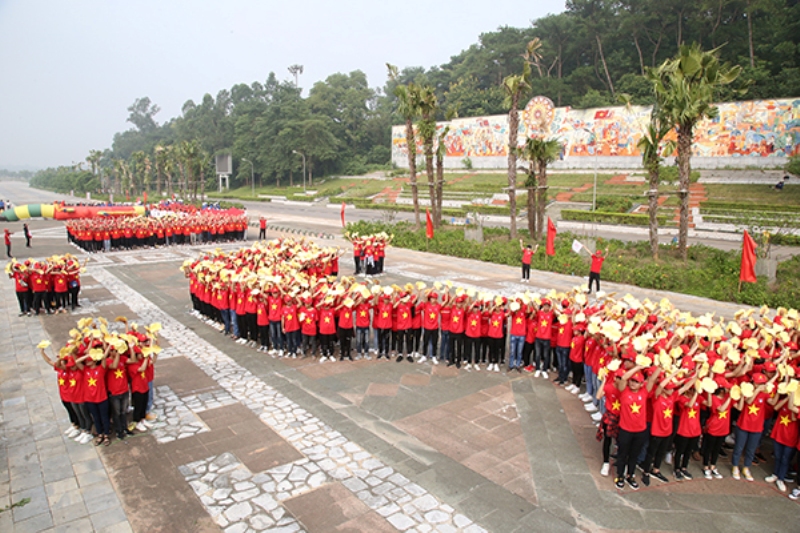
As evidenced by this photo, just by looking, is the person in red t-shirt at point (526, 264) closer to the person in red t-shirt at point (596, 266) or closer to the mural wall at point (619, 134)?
the person in red t-shirt at point (596, 266)

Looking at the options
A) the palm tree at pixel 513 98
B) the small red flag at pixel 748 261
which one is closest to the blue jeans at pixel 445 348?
the small red flag at pixel 748 261

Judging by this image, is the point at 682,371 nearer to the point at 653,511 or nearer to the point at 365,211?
the point at 653,511

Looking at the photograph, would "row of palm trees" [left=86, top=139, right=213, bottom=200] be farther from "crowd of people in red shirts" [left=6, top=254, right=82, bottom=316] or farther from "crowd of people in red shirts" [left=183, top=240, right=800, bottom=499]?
"crowd of people in red shirts" [left=183, top=240, right=800, bottom=499]

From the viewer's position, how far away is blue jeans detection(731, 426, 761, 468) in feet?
21.6

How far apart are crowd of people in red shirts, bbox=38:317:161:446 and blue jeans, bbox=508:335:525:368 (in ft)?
19.9

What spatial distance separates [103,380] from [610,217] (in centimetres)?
3222

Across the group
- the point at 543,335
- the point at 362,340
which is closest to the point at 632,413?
the point at 543,335

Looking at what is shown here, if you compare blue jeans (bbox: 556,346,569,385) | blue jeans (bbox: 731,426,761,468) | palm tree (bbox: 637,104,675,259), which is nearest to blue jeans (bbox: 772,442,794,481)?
blue jeans (bbox: 731,426,761,468)

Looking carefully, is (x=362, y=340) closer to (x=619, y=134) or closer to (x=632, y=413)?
(x=632, y=413)

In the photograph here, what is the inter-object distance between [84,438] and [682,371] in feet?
25.8

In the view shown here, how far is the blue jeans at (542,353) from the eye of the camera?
32.1 ft

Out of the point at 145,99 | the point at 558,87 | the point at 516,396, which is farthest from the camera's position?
the point at 145,99

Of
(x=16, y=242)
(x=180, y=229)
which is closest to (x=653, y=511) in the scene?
(x=180, y=229)

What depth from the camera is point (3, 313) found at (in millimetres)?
14586
